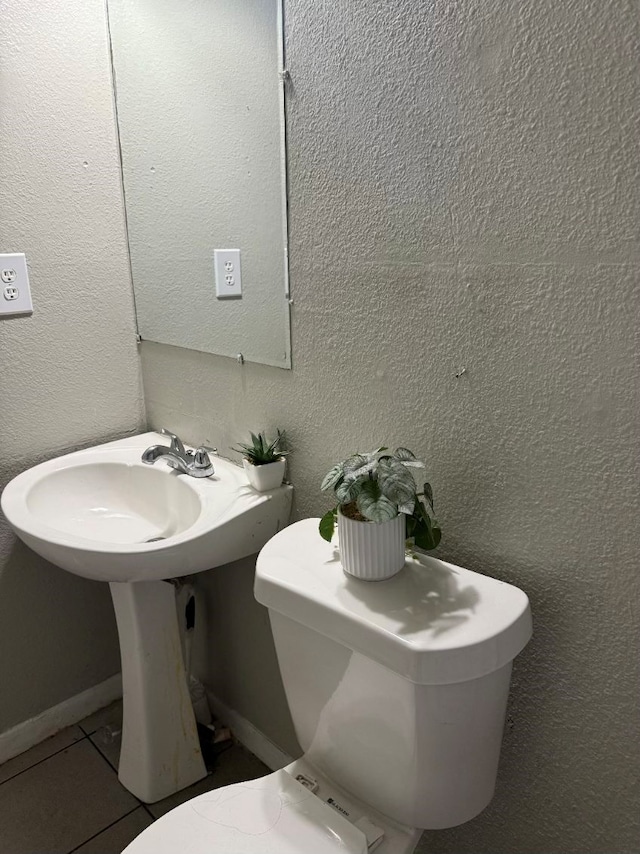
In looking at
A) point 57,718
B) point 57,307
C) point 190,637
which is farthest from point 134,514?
point 57,718

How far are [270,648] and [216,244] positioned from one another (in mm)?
932

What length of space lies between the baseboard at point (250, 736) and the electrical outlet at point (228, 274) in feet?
3.52

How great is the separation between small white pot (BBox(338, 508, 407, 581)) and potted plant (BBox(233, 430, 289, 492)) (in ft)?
1.16

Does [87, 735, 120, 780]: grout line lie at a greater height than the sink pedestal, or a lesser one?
lesser

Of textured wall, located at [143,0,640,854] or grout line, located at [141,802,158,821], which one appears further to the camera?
grout line, located at [141,802,158,821]

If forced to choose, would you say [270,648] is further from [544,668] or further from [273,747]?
[544,668]

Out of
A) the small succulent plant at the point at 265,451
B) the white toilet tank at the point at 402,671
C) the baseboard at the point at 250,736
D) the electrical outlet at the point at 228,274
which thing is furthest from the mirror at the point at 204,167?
the baseboard at the point at 250,736

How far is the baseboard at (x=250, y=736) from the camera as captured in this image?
59.8 inches

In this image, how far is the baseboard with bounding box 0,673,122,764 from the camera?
1.59m

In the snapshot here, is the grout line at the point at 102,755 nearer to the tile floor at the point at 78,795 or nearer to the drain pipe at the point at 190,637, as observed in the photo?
the tile floor at the point at 78,795

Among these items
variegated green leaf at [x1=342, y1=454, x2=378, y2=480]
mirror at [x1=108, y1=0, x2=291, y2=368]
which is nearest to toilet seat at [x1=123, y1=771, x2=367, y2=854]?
variegated green leaf at [x1=342, y1=454, x2=378, y2=480]

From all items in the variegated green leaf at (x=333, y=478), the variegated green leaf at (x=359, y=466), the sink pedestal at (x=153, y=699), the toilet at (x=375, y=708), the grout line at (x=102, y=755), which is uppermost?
the variegated green leaf at (x=359, y=466)

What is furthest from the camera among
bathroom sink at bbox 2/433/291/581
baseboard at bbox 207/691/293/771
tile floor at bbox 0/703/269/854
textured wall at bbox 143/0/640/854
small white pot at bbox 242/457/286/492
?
baseboard at bbox 207/691/293/771

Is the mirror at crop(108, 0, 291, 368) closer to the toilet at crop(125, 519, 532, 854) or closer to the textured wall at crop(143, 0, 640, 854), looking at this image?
the textured wall at crop(143, 0, 640, 854)
